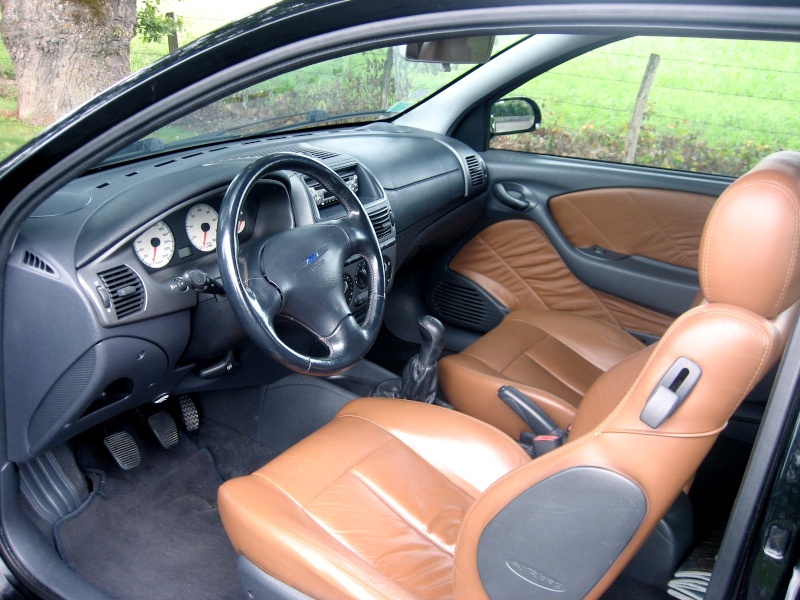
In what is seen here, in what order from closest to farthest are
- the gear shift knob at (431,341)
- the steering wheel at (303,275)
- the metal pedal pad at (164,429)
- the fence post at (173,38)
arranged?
the steering wheel at (303,275)
the gear shift knob at (431,341)
the metal pedal pad at (164,429)
the fence post at (173,38)

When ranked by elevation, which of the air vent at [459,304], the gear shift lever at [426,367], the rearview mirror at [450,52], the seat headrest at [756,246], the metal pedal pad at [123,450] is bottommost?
the metal pedal pad at [123,450]

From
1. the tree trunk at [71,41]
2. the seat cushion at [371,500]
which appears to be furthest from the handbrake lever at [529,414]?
the tree trunk at [71,41]

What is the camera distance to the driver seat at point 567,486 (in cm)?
106

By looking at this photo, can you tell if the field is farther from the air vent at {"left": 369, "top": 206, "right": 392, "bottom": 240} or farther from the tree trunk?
the tree trunk

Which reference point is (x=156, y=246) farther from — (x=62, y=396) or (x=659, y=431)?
(x=659, y=431)

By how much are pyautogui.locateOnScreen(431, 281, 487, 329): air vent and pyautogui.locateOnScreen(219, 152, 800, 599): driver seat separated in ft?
4.56

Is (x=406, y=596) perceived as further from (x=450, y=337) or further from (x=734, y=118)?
(x=734, y=118)

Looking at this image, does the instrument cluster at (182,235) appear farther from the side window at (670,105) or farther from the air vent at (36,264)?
the side window at (670,105)

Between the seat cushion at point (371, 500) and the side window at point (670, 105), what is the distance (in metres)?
1.62

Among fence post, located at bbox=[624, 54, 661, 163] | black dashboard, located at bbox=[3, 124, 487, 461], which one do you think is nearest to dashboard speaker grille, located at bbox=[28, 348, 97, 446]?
black dashboard, located at bbox=[3, 124, 487, 461]

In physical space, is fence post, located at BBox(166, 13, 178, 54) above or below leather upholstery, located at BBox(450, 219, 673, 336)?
above

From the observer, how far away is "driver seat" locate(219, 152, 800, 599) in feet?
3.48

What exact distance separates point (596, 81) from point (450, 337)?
49.0 inches

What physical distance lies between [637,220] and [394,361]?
1.11 metres
